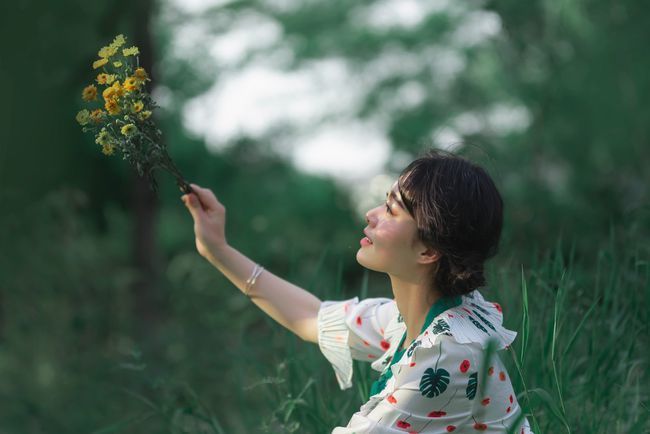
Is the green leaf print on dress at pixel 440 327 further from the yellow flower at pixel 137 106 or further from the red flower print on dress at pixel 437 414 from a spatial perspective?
the yellow flower at pixel 137 106

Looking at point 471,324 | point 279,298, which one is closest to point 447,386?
point 471,324

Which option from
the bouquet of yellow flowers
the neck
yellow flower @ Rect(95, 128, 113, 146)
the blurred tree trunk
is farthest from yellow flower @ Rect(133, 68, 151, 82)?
the blurred tree trunk

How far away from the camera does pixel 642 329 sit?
2.07 metres

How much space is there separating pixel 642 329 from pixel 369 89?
811cm

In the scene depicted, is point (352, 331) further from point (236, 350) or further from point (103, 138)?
point (236, 350)

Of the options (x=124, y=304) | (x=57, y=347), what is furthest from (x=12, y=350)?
(x=124, y=304)

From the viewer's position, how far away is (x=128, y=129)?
1.69 meters

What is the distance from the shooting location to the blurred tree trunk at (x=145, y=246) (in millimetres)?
5719

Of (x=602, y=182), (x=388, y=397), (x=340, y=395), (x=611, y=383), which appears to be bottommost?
(x=602, y=182)

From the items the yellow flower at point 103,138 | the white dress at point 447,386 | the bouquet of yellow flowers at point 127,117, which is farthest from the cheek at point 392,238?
the yellow flower at point 103,138

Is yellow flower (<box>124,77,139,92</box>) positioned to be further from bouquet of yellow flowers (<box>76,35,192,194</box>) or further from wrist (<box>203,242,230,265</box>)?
wrist (<box>203,242,230,265</box>)

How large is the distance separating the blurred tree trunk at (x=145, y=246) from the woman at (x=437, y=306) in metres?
3.98

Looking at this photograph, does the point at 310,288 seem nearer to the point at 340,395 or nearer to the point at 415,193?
the point at 340,395

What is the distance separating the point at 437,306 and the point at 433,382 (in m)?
0.19
